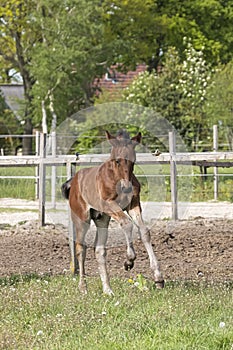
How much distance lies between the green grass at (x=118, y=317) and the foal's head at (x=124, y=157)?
101cm

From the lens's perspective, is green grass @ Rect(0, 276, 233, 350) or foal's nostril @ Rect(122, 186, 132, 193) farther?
foal's nostril @ Rect(122, 186, 132, 193)

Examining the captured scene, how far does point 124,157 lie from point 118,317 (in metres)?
1.60

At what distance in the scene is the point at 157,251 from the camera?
39.4 ft

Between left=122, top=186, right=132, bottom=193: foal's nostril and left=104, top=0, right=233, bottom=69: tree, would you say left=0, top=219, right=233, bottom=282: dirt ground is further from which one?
left=104, top=0, right=233, bottom=69: tree

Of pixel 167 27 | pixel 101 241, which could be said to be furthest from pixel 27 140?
pixel 101 241

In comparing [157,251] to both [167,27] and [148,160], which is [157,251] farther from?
[167,27]

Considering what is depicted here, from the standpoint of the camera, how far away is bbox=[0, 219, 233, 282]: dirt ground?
9.96m

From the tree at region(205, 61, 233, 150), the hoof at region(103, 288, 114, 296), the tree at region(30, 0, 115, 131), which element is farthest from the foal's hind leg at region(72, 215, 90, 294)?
the tree at region(30, 0, 115, 131)

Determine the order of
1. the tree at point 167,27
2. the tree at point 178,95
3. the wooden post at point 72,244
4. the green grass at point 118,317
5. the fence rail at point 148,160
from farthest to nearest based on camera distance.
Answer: the tree at point 167,27
the tree at point 178,95
the fence rail at point 148,160
the wooden post at point 72,244
the green grass at point 118,317

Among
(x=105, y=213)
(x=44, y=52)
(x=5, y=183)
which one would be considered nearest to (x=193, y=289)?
(x=105, y=213)

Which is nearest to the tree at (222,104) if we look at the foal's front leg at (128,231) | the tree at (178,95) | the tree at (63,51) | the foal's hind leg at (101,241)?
the tree at (178,95)

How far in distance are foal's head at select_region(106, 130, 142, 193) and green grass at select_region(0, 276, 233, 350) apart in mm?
1006

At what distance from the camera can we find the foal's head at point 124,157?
25.4 ft

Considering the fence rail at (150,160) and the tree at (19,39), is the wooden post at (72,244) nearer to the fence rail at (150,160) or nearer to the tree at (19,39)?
the fence rail at (150,160)
